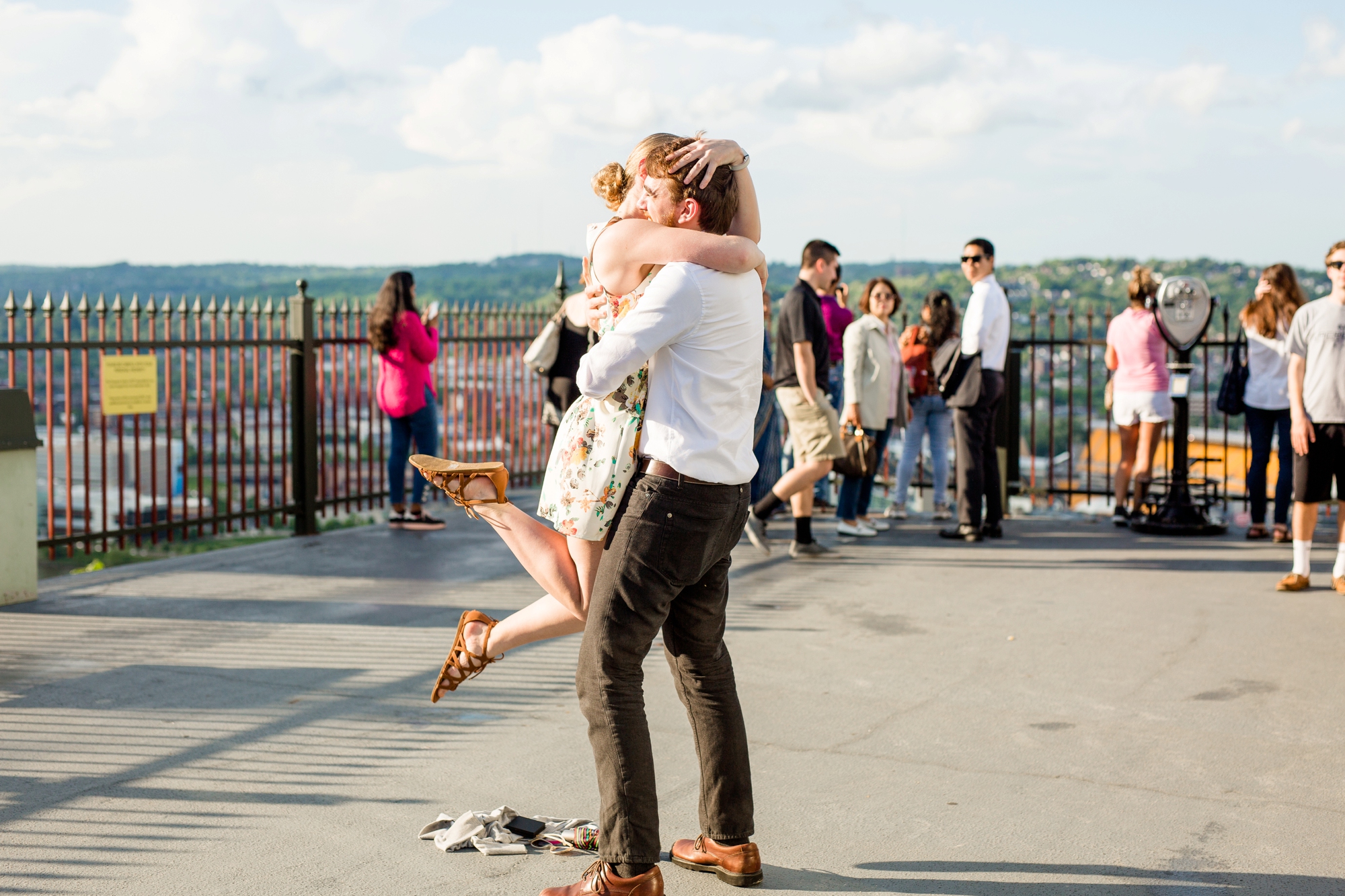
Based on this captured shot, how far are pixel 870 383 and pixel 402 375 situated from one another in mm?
3638

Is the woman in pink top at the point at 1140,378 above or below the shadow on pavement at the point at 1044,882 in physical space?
above

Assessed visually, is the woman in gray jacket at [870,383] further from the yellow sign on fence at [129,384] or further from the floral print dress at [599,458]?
the floral print dress at [599,458]

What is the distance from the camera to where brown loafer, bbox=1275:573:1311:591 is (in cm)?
739

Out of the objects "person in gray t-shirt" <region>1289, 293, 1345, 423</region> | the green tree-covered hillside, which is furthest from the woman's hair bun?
"person in gray t-shirt" <region>1289, 293, 1345, 423</region>

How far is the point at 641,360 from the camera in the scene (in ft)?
9.84

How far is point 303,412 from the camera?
31.5 ft

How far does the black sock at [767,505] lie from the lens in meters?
8.52

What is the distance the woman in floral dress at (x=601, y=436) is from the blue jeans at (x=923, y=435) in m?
→ 7.19

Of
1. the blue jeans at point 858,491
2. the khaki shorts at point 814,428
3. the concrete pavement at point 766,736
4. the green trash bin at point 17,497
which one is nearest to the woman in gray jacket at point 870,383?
the blue jeans at point 858,491

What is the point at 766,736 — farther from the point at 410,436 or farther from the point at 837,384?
the point at 837,384

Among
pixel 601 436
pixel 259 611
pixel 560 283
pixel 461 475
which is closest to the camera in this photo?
pixel 601 436

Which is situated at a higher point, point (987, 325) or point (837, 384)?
point (987, 325)

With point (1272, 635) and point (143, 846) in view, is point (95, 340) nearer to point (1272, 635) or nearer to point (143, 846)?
point (143, 846)

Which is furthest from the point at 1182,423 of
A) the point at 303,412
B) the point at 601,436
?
the point at 601,436
